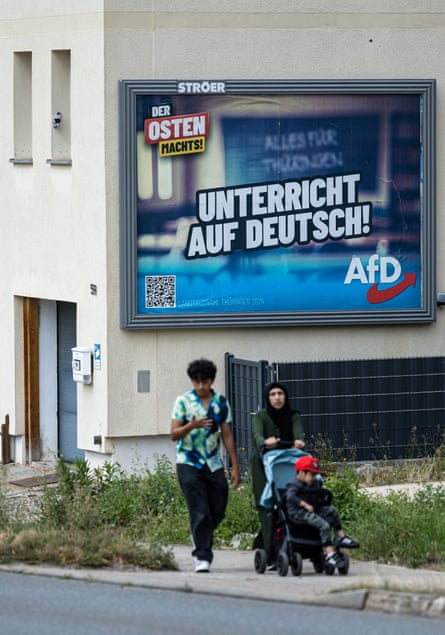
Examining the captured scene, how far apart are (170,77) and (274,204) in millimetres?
2191

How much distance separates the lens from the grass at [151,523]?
12.6 m

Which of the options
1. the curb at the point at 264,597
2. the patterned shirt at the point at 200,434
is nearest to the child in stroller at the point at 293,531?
the patterned shirt at the point at 200,434

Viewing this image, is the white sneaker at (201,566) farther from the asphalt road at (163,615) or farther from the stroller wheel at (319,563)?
the stroller wheel at (319,563)

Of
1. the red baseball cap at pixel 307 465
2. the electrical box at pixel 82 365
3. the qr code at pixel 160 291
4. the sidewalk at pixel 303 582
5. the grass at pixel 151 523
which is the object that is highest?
the qr code at pixel 160 291

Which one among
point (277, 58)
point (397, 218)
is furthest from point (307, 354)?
point (277, 58)

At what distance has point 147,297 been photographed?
1962 cm

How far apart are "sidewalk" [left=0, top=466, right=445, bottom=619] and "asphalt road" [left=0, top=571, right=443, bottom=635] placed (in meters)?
0.10

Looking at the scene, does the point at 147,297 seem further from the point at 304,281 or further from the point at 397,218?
the point at 397,218

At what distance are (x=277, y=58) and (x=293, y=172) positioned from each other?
1538 millimetres

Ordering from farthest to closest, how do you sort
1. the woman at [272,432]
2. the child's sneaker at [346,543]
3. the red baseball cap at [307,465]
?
the woman at [272,432] < the red baseball cap at [307,465] < the child's sneaker at [346,543]

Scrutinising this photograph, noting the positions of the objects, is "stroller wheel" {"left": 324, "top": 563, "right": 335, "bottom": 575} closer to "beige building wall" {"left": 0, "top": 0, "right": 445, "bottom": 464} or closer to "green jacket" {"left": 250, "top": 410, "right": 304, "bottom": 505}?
"green jacket" {"left": 250, "top": 410, "right": 304, "bottom": 505}

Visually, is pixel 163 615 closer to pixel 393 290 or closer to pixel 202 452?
pixel 202 452

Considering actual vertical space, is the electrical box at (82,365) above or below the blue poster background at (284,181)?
below

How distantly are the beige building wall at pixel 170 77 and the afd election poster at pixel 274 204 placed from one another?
0.85 ft
